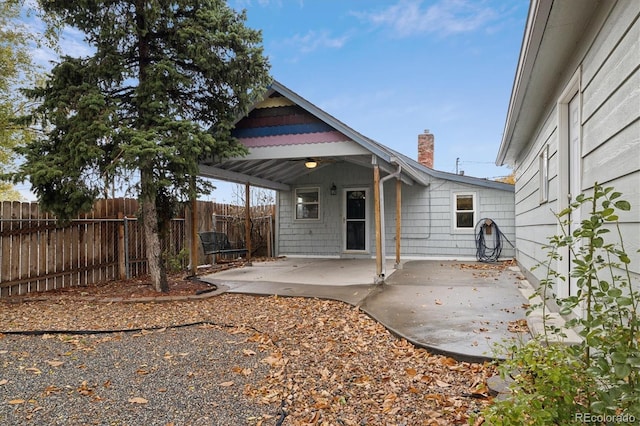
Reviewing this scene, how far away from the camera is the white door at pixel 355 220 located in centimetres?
1136

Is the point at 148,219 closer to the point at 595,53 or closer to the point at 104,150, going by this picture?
the point at 104,150

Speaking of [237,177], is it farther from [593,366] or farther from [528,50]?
[593,366]

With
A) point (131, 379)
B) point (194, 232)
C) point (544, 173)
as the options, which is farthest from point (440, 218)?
point (131, 379)

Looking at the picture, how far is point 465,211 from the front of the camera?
416 inches

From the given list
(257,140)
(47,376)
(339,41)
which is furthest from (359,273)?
(339,41)

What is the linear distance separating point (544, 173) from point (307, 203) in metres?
7.71

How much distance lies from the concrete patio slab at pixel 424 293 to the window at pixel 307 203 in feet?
8.14

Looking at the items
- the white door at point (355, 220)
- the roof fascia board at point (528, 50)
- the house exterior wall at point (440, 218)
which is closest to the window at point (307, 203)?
the white door at point (355, 220)

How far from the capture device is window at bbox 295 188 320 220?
1191 centimetres

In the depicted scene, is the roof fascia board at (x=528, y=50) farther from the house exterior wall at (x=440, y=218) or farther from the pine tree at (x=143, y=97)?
the house exterior wall at (x=440, y=218)

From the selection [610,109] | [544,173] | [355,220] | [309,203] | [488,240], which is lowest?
[488,240]

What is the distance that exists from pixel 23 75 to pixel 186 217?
4.46 m

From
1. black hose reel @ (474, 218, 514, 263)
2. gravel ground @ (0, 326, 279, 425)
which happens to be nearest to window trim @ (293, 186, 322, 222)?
black hose reel @ (474, 218, 514, 263)

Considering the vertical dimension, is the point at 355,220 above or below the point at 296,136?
below
